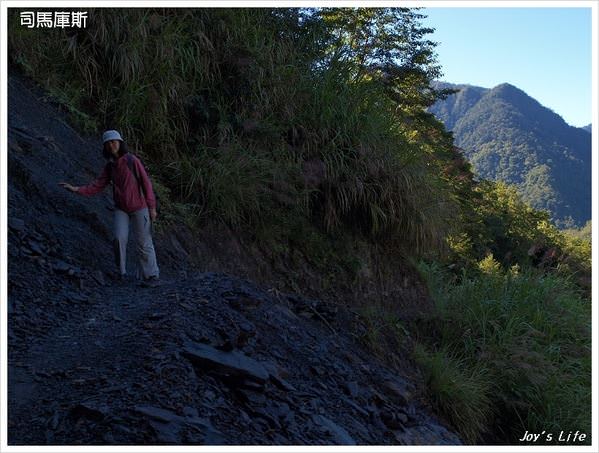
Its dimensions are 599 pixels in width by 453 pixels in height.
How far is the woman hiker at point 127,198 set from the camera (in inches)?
226

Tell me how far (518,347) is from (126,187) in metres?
4.65

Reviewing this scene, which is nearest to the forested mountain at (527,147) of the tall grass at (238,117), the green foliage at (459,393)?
the tall grass at (238,117)

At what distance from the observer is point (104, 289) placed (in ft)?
17.7

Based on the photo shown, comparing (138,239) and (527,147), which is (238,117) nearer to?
(138,239)

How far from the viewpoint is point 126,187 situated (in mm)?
5746

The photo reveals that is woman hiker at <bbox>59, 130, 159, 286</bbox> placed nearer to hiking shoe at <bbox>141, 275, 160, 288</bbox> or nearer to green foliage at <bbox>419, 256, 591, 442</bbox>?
hiking shoe at <bbox>141, 275, 160, 288</bbox>

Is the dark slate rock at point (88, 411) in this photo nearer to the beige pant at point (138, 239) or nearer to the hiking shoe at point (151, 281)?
the hiking shoe at point (151, 281)

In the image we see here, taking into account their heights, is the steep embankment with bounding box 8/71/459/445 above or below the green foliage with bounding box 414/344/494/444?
above

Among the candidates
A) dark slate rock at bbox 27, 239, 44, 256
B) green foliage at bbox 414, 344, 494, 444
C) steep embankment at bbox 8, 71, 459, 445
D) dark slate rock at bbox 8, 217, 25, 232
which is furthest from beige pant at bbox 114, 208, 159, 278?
green foliage at bbox 414, 344, 494, 444

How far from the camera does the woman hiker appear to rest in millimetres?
5750

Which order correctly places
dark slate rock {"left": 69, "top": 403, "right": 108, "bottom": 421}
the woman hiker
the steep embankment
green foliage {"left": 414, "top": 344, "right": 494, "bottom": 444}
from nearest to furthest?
dark slate rock {"left": 69, "top": 403, "right": 108, "bottom": 421}, the steep embankment, the woman hiker, green foliage {"left": 414, "top": 344, "right": 494, "bottom": 444}

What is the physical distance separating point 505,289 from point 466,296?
53 cm

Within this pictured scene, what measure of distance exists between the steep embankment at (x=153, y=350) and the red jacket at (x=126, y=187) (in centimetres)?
48

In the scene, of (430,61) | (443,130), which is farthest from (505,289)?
(443,130)
